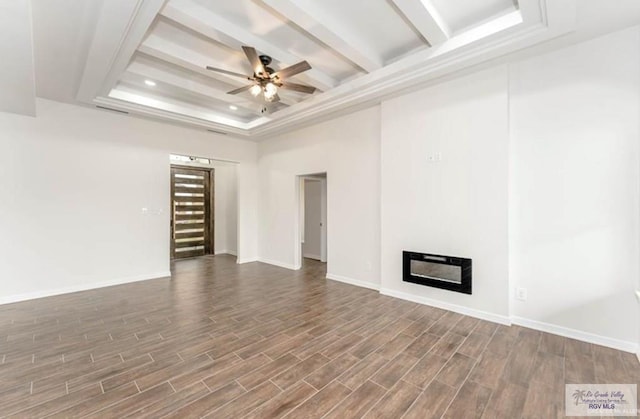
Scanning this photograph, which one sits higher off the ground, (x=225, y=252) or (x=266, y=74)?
(x=266, y=74)

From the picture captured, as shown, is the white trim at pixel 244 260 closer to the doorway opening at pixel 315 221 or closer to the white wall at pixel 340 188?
the white wall at pixel 340 188

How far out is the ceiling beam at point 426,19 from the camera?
8.11 feet

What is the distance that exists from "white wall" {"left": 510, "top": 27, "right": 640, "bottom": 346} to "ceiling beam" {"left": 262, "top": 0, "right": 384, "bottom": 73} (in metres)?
1.74

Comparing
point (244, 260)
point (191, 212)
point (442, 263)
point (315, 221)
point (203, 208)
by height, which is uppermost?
point (203, 208)

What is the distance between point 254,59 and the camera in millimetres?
2994

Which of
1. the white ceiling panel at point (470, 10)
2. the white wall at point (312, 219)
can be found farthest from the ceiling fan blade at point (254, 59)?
the white wall at point (312, 219)

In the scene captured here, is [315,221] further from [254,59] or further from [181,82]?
[254,59]

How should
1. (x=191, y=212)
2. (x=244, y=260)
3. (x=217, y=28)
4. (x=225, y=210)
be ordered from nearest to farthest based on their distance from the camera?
(x=217, y=28)
(x=244, y=260)
(x=191, y=212)
(x=225, y=210)

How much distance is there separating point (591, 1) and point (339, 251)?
13.9 ft

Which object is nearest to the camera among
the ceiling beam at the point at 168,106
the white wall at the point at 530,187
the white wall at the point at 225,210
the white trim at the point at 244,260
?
the white wall at the point at 530,187

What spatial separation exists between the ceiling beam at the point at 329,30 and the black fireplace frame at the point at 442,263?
2.66m

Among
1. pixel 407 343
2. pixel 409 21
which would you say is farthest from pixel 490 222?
pixel 409 21

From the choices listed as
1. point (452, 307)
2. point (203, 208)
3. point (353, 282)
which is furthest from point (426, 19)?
point (203, 208)

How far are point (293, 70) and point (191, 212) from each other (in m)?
5.88
